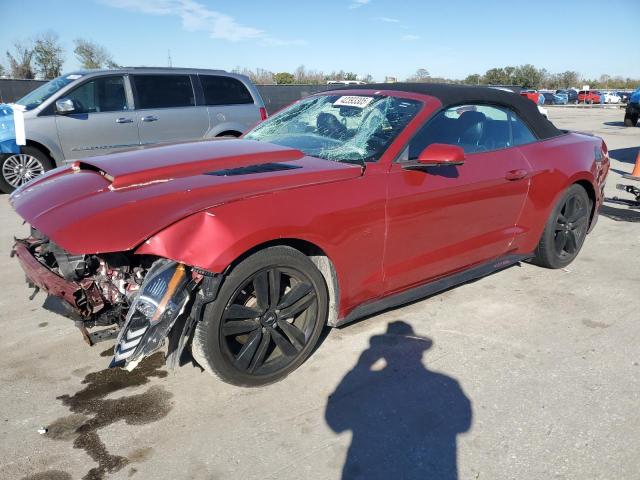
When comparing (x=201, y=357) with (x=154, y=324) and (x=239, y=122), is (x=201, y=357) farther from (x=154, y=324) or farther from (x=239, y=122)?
(x=239, y=122)

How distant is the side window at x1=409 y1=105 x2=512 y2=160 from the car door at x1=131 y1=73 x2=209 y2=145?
498cm

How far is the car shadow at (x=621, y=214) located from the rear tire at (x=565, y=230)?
223cm

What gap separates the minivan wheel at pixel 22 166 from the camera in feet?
24.2

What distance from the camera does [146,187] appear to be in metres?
2.64

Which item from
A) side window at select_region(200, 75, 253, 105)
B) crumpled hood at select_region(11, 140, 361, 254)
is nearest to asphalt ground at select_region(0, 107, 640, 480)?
crumpled hood at select_region(11, 140, 361, 254)

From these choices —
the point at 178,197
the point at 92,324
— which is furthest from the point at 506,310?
the point at 92,324

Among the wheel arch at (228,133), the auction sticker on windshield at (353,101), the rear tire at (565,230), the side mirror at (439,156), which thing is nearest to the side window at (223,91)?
the wheel arch at (228,133)

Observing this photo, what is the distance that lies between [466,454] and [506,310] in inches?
68.9

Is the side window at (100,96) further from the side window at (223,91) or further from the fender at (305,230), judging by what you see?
the fender at (305,230)

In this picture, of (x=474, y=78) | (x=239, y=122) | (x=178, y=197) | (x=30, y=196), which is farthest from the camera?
(x=474, y=78)

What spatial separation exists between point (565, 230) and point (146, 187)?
144 inches

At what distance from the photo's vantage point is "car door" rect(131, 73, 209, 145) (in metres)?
7.73

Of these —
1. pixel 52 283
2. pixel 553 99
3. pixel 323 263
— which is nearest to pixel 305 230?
pixel 323 263

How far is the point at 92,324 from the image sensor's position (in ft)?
8.59
